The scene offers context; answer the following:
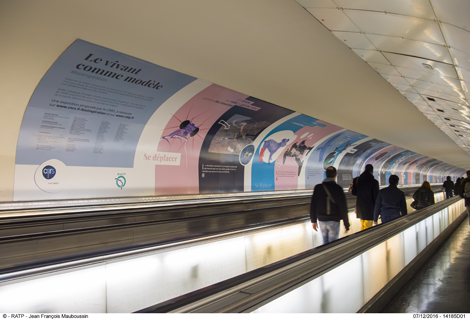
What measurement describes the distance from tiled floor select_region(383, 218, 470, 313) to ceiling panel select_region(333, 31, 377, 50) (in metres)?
4.22

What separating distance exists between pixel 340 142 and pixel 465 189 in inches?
464

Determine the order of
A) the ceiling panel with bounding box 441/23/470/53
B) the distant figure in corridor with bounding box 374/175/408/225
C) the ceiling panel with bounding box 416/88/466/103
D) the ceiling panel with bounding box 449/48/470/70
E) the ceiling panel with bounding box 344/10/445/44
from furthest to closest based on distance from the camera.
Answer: the ceiling panel with bounding box 416/88/466/103
the distant figure in corridor with bounding box 374/175/408/225
the ceiling panel with bounding box 449/48/470/70
the ceiling panel with bounding box 344/10/445/44
the ceiling panel with bounding box 441/23/470/53

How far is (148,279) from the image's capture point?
4098mm

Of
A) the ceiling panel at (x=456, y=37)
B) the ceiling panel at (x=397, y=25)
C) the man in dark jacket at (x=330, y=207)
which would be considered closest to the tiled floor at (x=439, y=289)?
the man in dark jacket at (x=330, y=207)

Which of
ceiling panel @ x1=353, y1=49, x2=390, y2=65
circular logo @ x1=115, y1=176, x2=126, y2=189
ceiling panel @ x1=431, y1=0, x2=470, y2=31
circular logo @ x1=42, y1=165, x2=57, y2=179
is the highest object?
ceiling panel @ x1=353, y1=49, x2=390, y2=65

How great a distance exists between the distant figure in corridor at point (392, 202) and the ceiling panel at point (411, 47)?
2474 millimetres

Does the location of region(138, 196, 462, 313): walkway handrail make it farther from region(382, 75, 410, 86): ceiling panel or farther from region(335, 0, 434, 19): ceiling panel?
region(382, 75, 410, 86): ceiling panel

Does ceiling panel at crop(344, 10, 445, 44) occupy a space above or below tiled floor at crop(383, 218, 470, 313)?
above

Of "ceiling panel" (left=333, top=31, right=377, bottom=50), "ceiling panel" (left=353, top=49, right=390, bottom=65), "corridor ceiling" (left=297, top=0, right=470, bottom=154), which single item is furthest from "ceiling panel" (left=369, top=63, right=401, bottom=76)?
"ceiling panel" (left=333, top=31, right=377, bottom=50)

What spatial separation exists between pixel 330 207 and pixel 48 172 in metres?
6.63

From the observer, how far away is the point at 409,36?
→ 5570mm

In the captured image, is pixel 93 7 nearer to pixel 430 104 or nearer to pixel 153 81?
pixel 153 81

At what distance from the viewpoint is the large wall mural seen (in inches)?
283

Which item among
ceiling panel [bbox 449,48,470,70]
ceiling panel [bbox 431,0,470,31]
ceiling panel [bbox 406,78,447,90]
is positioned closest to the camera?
ceiling panel [bbox 431,0,470,31]
